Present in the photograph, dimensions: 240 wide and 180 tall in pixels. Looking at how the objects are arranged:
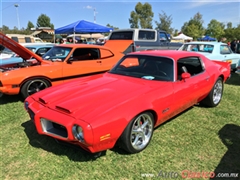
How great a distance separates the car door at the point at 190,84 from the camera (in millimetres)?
3295

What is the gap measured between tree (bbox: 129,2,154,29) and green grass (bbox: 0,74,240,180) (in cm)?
5025

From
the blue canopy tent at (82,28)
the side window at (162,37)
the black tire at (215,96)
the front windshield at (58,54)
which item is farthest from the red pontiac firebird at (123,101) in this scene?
the blue canopy tent at (82,28)

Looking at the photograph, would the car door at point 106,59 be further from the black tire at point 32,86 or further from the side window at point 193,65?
the side window at point 193,65

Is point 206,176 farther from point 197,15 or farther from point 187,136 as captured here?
point 197,15

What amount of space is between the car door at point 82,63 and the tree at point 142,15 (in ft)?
155

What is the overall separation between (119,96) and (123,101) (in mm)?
162

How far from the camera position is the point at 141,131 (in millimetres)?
2783

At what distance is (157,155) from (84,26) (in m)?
11.0

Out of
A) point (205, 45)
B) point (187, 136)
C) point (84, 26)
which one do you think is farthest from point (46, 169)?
point (84, 26)

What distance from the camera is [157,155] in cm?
278

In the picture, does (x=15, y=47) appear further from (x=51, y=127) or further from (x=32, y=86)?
(x=51, y=127)

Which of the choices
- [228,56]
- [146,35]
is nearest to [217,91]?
[228,56]

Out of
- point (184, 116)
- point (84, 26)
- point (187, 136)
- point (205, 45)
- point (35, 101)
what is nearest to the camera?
point (35, 101)

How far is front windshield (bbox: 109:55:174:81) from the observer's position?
335 centimetres
